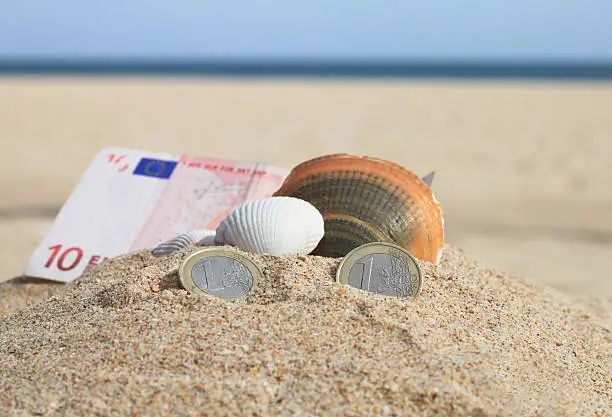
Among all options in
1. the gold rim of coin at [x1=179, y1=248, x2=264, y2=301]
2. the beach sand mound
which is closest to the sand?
the beach sand mound

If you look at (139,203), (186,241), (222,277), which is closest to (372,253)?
(222,277)

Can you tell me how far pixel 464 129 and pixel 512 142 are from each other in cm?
138

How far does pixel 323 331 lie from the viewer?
2.06m

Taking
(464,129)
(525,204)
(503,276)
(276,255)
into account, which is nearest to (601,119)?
(464,129)

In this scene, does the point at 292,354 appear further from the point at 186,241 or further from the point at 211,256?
the point at 186,241

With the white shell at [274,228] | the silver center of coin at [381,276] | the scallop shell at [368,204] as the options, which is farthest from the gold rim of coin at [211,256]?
the scallop shell at [368,204]

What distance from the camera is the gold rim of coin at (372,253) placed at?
2.36 metres

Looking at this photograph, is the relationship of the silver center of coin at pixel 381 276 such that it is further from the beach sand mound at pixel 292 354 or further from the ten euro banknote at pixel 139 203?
the ten euro banknote at pixel 139 203

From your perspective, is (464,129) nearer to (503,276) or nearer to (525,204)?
(525,204)

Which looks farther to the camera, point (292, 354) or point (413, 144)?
point (413, 144)

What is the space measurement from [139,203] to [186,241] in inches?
42.4

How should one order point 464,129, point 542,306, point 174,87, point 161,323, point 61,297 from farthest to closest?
1. point 174,87
2. point 464,129
3. point 542,306
4. point 61,297
5. point 161,323

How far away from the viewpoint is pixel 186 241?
9.53ft

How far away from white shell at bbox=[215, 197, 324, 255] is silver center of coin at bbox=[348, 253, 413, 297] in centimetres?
26
